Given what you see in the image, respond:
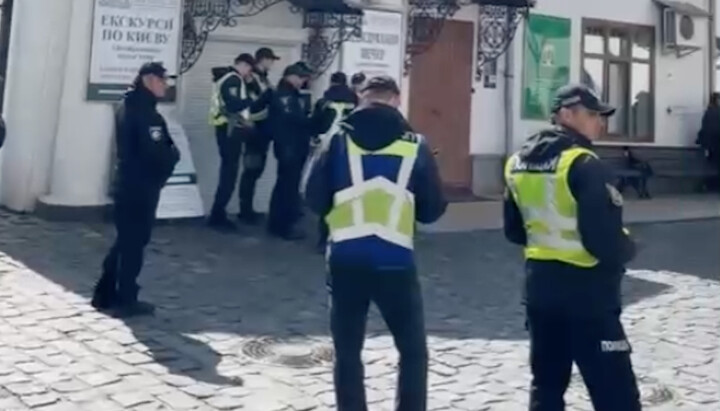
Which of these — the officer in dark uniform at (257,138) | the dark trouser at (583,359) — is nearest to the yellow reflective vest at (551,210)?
the dark trouser at (583,359)

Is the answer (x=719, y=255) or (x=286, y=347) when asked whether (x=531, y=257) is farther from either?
(x=719, y=255)

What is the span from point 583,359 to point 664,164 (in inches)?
598

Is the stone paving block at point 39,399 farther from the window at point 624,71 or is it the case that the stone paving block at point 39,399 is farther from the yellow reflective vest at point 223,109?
the window at point 624,71

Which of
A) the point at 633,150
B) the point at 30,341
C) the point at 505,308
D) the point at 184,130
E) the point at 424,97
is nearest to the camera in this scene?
the point at 30,341

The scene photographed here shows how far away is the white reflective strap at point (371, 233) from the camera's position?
501 centimetres

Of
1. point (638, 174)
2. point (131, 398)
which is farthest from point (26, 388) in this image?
point (638, 174)

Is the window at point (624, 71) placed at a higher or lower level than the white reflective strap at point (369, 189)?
higher

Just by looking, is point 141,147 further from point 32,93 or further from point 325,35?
point 325,35

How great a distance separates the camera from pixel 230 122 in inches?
460

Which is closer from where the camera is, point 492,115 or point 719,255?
point 719,255

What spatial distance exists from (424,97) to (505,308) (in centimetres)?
745

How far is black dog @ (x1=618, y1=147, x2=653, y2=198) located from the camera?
1820cm

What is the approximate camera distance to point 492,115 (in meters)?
16.8

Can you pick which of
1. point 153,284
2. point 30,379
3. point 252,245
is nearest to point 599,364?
point 30,379
